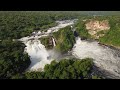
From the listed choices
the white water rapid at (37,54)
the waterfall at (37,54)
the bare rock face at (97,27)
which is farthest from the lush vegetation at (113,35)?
the waterfall at (37,54)

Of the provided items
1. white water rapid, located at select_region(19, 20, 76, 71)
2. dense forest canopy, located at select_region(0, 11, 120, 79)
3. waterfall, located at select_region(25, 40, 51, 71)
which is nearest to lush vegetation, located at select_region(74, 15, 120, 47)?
dense forest canopy, located at select_region(0, 11, 120, 79)

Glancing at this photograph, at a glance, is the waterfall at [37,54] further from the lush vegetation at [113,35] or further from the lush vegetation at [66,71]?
the lush vegetation at [113,35]

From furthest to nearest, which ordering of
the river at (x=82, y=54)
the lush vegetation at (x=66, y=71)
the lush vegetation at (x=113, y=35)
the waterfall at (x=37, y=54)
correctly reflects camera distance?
the lush vegetation at (x=113, y=35) < the waterfall at (x=37, y=54) < the river at (x=82, y=54) < the lush vegetation at (x=66, y=71)

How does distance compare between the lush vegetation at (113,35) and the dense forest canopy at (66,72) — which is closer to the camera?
the dense forest canopy at (66,72)

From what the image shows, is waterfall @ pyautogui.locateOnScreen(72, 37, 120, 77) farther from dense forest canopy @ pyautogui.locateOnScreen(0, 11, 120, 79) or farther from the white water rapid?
the white water rapid
